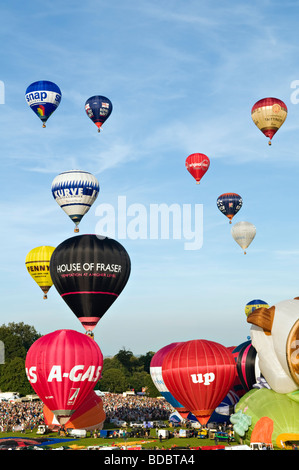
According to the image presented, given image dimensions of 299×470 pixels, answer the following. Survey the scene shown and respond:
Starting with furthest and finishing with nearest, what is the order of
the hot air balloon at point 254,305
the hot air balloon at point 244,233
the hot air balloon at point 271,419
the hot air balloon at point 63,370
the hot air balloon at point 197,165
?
the hot air balloon at point 254,305, the hot air balloon at point 244,233, the hot air balloon at point 197,165, the hot air balloon at point 63,370, the hot air balloon at point 271,419

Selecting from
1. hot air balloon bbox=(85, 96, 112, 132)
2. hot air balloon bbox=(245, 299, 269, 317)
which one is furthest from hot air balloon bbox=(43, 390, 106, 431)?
hot air balloon bbox=(245, 299, 269, 317)

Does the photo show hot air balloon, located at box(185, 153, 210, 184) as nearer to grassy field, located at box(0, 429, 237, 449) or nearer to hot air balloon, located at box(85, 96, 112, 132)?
hot air balloon, located at box(85, 96, 112, 132)

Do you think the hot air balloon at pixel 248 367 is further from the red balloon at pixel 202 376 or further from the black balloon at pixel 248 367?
the red balloon at pixel 202 376

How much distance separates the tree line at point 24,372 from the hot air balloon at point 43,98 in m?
41.6

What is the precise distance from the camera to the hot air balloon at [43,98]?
1858 inches

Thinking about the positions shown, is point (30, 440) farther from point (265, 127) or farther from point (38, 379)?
point (265, 127)

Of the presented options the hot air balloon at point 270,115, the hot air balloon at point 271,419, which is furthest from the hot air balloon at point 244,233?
the hot air balloon at point 271,419

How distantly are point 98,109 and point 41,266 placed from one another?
13.7m

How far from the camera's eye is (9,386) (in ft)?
258

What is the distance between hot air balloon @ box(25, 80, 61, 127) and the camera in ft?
155

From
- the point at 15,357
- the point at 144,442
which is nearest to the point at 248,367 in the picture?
the point at 144,442

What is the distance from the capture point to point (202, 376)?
33031 millimetres

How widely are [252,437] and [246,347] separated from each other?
11.4m
